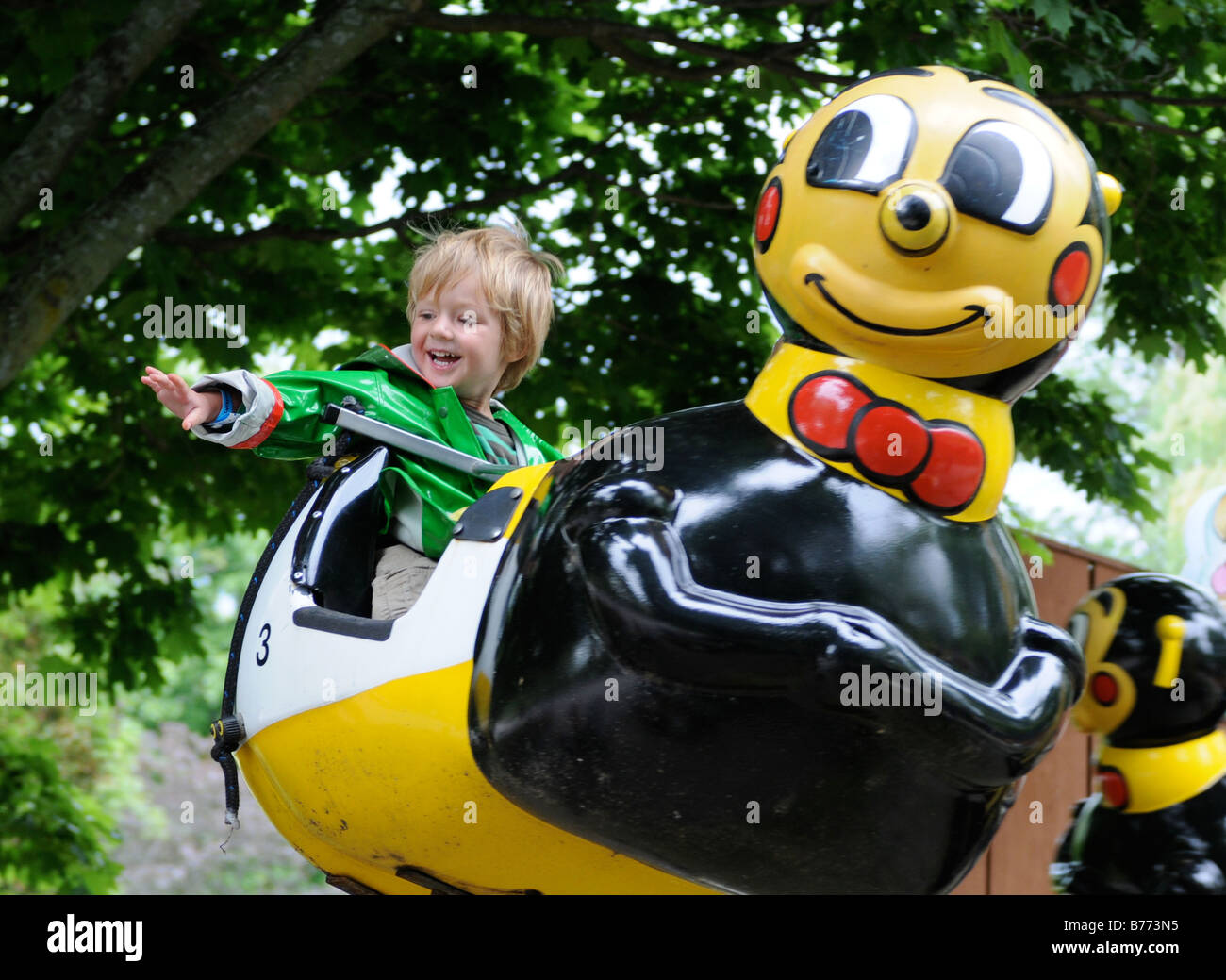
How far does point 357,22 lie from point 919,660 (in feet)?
9.63

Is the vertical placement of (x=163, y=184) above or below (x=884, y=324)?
above

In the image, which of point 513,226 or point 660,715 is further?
point 513,226

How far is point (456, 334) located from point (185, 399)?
492mm

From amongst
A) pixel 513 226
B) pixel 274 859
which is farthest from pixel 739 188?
pixel 274 859

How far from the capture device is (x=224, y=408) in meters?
2.37

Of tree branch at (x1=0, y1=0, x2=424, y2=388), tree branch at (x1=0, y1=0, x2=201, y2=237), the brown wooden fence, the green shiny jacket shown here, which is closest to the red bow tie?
the green shiny jacket

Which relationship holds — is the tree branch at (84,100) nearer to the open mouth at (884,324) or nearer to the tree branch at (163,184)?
the tree branch at (163,184)

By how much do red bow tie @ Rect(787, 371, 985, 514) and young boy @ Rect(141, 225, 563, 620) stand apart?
0.69 metres

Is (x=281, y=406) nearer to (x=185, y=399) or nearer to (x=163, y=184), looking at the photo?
(x=185, y=399)

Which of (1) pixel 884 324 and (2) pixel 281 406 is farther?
(2) pixel 281 406

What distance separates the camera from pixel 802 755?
74.8 inches

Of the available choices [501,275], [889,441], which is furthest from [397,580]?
[889,441]

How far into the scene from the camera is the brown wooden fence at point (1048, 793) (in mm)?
5957
